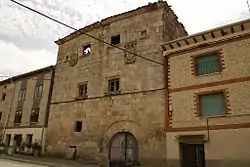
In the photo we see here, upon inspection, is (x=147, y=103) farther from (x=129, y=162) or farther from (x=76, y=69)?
(x=76, y=69)

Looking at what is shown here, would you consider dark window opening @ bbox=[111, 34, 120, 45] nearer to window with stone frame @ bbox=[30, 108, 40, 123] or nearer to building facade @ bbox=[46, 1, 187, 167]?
building facade @ bbox=[46, 1, 187, 167]

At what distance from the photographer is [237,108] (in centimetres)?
1379

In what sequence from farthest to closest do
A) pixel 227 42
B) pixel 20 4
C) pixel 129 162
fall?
1. pixel 129 162
2. pixel 227 42
3. pixel 20 4

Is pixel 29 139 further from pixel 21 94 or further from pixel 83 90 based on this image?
pixel 83 90

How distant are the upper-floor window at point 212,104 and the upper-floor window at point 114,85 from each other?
6.69 meters

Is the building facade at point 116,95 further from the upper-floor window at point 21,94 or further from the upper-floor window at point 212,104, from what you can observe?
the upper-floor window at point 21,94

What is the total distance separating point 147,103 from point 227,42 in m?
6.22

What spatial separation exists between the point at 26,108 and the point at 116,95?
40.7 ft

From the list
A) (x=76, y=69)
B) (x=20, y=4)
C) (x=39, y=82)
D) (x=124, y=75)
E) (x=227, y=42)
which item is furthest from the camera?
(x=39, y=82)

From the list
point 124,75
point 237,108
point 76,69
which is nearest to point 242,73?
point 237,108

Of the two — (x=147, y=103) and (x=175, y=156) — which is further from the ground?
(x=147, y=103)

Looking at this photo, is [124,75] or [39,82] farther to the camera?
[39,82]

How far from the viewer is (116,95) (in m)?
19.3

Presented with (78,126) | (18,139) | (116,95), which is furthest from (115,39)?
(18,139)
